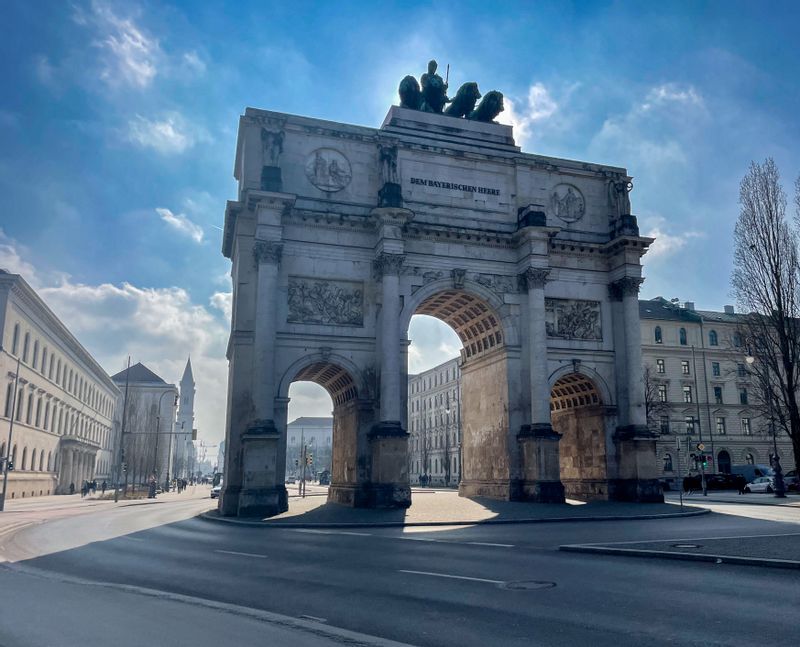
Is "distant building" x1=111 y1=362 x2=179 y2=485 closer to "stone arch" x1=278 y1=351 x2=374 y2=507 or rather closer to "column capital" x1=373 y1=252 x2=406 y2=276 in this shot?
"stone arch" x1=278 y1=351 x2=374 y2=507

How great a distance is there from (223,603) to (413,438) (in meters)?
101

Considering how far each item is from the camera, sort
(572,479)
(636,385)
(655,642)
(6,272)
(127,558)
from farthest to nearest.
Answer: (6,272) < (572,479) < (636,385) < (127,558) < (655,642)

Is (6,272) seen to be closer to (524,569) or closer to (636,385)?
(636,385)

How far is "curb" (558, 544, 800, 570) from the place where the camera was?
1116cm

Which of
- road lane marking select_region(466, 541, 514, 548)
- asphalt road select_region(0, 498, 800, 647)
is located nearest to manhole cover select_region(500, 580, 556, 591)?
asphalt road select_region(0, 498, 800, 647)

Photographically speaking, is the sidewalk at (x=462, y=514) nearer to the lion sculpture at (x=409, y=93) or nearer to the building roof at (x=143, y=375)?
the lion sculpture at (x=409, y=93)

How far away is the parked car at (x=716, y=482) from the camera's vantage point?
51094mm

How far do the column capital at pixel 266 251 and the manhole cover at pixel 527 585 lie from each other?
2200cm

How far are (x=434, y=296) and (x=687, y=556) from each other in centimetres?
2285

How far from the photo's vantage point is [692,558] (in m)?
12.2

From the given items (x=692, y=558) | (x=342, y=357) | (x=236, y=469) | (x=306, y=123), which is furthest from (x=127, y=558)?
(x=306, y=123)

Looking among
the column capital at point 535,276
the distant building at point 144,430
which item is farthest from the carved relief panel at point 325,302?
the distant building at point 144,430

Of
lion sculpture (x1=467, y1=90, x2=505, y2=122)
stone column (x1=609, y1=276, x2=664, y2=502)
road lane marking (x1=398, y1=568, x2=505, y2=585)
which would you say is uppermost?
lion sculpture (x1=467, y1=90, x2=505, y2=122)

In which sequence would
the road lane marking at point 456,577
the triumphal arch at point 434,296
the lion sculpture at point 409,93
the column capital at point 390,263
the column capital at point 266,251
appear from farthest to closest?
the lion sculpture at point 409,93 → the column capital at point 390,263 → the triumphal arch at point 434,296 → the column capital at point 266,251 → the road lane marking at point 456,577
